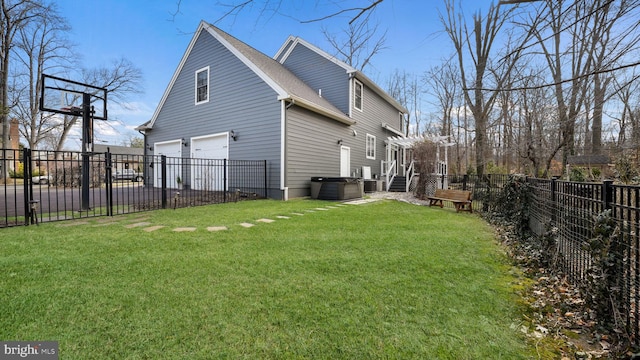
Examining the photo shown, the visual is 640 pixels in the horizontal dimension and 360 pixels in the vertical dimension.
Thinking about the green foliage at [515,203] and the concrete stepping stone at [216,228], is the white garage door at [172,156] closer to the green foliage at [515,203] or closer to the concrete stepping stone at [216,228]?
the concrete stepping stone at [216,228]

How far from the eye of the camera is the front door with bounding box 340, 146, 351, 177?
42.5 feet

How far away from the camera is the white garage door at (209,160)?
11000 millimetres

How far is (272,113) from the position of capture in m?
9.80

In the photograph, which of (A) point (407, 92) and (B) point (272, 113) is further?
(A) point (407, 92)

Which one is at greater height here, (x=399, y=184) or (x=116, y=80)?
(x=116, y=80)

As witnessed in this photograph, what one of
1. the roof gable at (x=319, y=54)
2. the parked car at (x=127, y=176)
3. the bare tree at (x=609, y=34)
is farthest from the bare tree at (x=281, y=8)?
the roof gable at (x=319, y=54)

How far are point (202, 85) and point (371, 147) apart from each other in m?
9.07

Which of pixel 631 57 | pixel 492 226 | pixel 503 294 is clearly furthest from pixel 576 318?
pixel 492 226

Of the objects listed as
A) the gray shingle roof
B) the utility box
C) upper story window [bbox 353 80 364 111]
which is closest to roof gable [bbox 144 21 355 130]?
the gray shingle roof

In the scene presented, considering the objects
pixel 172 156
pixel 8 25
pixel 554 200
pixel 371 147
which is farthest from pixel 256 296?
pixel 8 25

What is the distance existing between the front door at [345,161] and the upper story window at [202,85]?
6303 millimetres

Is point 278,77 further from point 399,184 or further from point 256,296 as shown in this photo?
point 256,296

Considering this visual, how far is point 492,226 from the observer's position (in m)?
6.25

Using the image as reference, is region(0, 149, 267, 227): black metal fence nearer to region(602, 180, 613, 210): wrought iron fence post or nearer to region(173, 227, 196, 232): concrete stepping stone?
region(173, 227, 196, 232): concrete stepping stone
